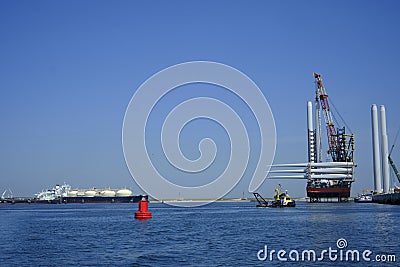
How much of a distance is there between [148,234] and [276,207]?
264 ft

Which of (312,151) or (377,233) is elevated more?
(312,151)

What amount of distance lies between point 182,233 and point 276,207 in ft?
261

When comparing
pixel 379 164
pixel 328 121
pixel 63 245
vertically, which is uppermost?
pixel 328 121

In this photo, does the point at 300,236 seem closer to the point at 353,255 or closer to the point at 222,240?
the point at 222,240

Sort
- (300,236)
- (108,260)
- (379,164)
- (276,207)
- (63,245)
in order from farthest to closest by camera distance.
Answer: (379,164) → (276,207) → (300,236) → (63,245) → (108,260)

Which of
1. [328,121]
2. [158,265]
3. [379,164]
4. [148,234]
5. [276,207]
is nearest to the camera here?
[158,265]

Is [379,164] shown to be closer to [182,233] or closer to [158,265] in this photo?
[182,233]

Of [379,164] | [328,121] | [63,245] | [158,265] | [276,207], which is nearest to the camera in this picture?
[158,265]

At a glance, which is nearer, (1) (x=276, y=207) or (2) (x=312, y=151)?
(1) (x=276, y=207)

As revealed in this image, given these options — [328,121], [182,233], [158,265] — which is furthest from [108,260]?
[328,121]

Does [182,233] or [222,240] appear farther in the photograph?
[182,233]

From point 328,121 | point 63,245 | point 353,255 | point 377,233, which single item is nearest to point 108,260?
point 63,245

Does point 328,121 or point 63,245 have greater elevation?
point 328,121

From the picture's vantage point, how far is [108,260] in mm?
33938
